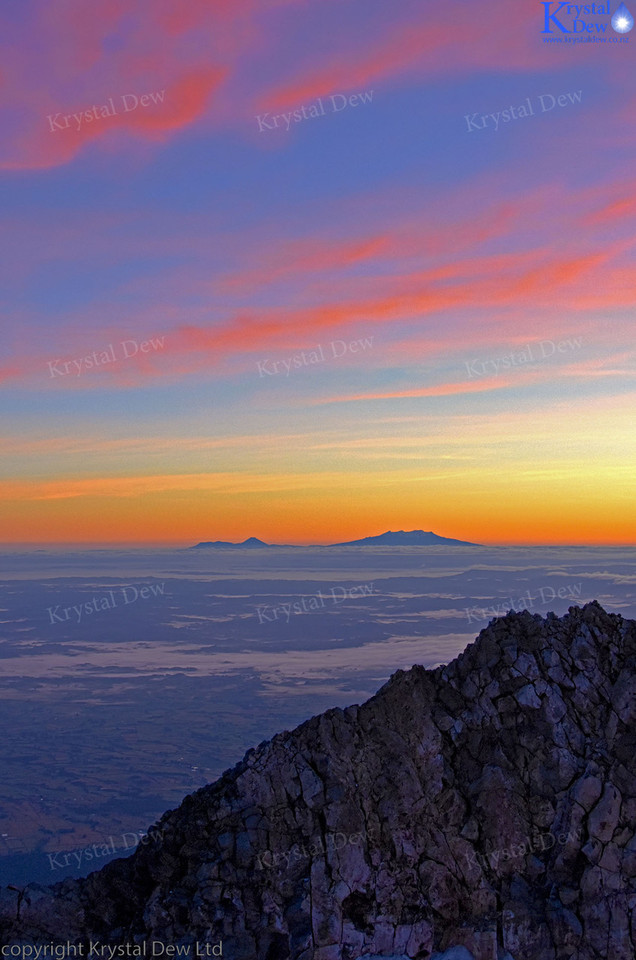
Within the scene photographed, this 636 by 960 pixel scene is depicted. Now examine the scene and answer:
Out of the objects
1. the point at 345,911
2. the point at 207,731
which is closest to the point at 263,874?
the point at 345,911

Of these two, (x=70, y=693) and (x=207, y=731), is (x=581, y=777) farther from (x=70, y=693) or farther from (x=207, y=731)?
(x=70, y=693)

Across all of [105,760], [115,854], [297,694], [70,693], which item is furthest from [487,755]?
[70,693]

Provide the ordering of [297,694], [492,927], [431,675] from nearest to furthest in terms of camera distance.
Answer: [492,927], [431,675], [297,694]

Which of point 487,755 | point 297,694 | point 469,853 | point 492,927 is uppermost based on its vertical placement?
point 487,755

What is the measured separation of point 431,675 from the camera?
2902 centimetres

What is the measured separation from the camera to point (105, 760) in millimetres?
114062

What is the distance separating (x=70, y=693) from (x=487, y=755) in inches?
6090

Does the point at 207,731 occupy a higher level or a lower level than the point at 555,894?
lower

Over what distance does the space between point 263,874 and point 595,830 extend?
35.8 feet

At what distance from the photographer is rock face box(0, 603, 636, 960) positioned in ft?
79.0

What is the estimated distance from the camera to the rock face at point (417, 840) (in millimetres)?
24094

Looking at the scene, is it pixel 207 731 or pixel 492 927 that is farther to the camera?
pixel 207 731

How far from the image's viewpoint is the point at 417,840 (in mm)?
25500

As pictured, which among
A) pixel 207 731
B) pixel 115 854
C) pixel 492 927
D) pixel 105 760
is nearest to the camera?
pixel 492 927
